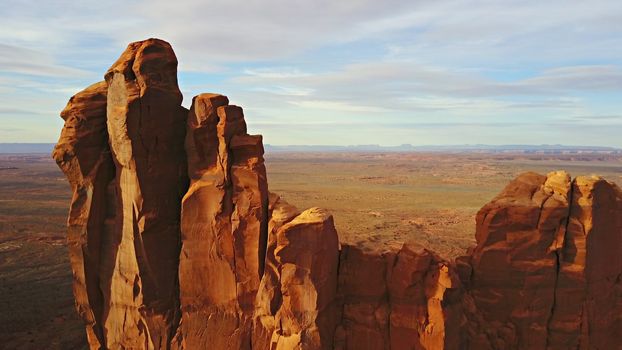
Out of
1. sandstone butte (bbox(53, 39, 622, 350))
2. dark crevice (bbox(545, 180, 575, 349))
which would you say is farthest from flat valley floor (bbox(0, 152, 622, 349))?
dark crevice (bbox(545, 180, 575, 349))

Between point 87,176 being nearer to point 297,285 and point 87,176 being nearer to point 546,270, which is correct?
point 297,285

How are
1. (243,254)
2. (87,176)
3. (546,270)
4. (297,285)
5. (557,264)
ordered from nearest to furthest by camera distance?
(297,285)
(243,254)
(546,270)
(557,264)
(87,176)

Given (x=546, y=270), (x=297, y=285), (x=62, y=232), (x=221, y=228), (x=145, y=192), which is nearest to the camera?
(x=297, y=285)

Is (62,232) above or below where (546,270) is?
below

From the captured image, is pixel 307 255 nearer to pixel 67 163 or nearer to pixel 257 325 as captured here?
pixel 257 325

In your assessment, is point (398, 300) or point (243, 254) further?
point (243, 254)

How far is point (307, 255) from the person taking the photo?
37.3ft

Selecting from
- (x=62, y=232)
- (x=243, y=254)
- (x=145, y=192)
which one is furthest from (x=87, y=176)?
(x=62, y=232)

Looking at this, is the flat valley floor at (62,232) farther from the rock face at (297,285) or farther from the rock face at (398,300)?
the rock face at (297,285)

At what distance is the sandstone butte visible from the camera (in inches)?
484

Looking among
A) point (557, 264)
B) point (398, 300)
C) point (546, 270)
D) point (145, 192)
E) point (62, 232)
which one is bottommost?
point (62, 232)

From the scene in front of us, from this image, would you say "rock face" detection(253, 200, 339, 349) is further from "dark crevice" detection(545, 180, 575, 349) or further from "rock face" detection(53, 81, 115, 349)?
"dark crevice" detection(545, 180, 575, 349)

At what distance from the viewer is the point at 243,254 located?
41.4 feet

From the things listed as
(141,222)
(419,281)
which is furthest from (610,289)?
(141,222)
